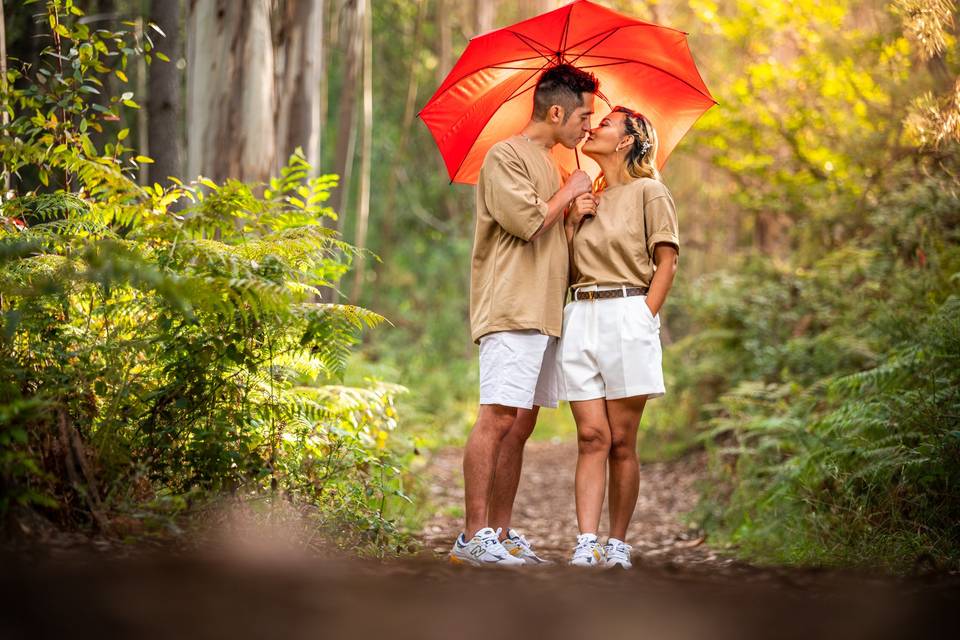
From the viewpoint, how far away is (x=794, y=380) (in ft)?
26.7

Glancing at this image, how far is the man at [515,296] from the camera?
14.1 feet

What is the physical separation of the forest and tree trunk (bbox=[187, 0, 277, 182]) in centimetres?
2

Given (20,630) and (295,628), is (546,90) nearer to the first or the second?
(295,628)

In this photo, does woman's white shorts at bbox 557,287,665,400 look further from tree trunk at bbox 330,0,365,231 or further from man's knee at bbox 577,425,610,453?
tree trunk at bbox 330,0,365,231

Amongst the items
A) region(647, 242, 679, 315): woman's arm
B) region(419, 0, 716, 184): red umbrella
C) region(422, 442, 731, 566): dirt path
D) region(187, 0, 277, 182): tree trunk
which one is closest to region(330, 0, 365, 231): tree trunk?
region(187, 0, 277, 182): tree trunk

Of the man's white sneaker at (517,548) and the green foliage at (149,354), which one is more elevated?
the green foliage at (149,354)

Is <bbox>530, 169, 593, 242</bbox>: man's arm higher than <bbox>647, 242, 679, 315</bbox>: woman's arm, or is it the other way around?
<bbox>530, 169, 593, 242</bbox>: man's arm

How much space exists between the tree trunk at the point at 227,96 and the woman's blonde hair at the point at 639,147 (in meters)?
3.84

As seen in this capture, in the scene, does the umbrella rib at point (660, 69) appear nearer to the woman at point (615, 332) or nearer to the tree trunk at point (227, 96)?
the woman at point (615, 332)

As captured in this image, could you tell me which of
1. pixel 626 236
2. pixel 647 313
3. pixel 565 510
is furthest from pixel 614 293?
pixel 565 510

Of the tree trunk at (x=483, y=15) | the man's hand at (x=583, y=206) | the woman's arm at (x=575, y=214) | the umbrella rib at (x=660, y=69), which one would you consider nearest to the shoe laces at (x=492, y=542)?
the woman's arm at (x=575, y=214)

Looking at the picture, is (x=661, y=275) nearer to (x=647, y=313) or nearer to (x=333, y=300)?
(x=647, y=313)

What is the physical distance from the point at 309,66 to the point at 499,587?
6.74 m

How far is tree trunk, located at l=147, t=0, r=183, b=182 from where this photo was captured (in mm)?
7051
